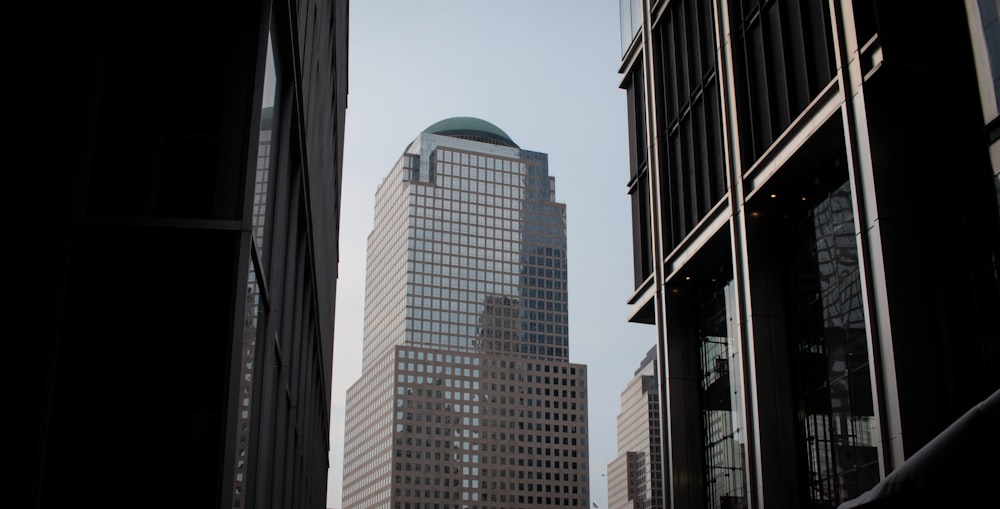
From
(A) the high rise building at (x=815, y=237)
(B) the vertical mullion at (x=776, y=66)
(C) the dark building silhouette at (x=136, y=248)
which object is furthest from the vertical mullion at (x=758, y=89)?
(C) the dark building silhouette at (x=136, y=248)

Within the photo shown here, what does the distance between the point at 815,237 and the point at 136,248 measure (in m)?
23.0

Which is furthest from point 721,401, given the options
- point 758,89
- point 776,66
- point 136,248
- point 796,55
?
point 136,248

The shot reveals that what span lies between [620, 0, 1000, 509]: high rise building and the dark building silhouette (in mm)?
14665

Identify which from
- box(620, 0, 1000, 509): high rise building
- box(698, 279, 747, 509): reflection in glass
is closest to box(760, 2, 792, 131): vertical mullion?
box(620, 0, 1000, 509): high rise building

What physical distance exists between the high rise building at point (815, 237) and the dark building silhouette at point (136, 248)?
48.1ft

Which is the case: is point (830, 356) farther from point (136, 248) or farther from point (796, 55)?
point (136, 248)

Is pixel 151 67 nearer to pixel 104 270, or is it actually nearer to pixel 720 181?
pixel 104 270

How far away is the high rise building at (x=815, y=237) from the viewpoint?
21.5m

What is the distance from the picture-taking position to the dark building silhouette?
9.27 m

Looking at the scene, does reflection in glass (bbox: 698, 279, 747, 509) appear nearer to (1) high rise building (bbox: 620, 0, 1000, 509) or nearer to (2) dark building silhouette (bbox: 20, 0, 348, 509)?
(1) high rise building (bbox: 620, 0, 1000, 509)

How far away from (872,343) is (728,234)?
12077 mm

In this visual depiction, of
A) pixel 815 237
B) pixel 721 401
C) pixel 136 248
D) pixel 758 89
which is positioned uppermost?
pixel 758 89

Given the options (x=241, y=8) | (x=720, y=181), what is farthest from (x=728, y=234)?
(x=241, y=8)

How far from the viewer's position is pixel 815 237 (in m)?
28.8
